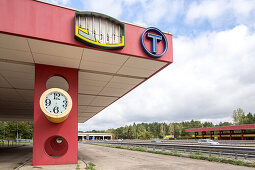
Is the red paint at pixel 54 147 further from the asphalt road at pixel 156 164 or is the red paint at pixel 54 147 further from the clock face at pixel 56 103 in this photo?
the clock face at pixel 56 103

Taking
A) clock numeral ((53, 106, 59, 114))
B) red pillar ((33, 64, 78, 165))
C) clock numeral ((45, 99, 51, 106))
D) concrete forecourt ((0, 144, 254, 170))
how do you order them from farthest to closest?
1. concrete forecourt ((0, 144, 254, 170))
2. red pillar ((33, 64, 78, 165))
3. clock numeral ((53, 106, 59, 114))
4. clock numeral ((45, 99, 51, 106))

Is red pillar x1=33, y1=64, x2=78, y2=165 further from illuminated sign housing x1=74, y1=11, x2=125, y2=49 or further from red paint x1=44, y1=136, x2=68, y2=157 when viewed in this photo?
red paint x1=44, y1=136, x2=68, y2=157

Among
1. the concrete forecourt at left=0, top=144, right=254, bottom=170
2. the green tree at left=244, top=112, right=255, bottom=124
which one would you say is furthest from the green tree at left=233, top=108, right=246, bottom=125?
the concrete forecourt at left=0, top=144, right=254, bottom=170

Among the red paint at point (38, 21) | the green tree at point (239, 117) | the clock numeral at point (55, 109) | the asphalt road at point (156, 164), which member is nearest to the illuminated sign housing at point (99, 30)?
the red paint at point (38, 21)

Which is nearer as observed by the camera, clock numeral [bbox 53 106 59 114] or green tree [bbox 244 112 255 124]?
clock numeral [bbox 53 106 59 114]

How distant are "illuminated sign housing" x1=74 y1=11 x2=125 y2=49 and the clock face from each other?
313cm

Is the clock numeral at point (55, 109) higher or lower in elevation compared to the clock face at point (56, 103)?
lower

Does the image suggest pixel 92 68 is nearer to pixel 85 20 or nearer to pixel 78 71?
pixel 78 71

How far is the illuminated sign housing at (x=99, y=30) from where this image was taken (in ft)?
32.4

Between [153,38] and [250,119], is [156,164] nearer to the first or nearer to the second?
[153,38]

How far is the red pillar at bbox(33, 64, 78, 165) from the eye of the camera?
10.7 metres

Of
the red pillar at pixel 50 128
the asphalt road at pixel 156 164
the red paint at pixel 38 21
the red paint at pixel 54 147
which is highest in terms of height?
the red paint at pixel 38 21

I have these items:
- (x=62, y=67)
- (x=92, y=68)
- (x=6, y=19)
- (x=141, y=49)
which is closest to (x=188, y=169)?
(x=141, y=49)

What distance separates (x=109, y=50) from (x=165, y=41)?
3425 mm
